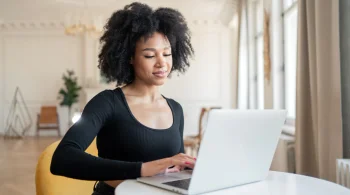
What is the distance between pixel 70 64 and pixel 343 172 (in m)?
9.17

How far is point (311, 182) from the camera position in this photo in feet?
3.78

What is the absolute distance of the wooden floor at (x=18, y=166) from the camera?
165 inches

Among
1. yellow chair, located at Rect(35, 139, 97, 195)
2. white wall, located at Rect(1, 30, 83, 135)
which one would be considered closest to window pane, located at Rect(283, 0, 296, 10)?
yellow chair, located at Rect(35, 139, 97, 195)

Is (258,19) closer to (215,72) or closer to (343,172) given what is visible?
(215,72)

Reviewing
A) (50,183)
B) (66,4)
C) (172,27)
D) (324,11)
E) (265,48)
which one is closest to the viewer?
(50,183)

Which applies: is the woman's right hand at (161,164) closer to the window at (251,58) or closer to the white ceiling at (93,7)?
the window at (251,58)

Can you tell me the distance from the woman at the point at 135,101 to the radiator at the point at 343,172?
3.64 feet

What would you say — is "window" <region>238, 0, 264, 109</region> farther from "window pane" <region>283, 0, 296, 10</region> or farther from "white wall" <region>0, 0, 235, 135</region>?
"white wall" <region>0, 0, 235, 135</region>

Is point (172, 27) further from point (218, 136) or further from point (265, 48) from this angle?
point (265, 48)

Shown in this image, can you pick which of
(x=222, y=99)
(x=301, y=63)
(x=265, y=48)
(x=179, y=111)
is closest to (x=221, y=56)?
(x=222, y=99)

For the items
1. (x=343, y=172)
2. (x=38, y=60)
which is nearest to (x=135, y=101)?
(x=343, y=172)

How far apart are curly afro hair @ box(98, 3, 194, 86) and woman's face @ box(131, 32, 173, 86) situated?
0.03m

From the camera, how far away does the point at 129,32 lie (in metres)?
1.37

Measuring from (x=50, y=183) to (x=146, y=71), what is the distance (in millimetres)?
503
